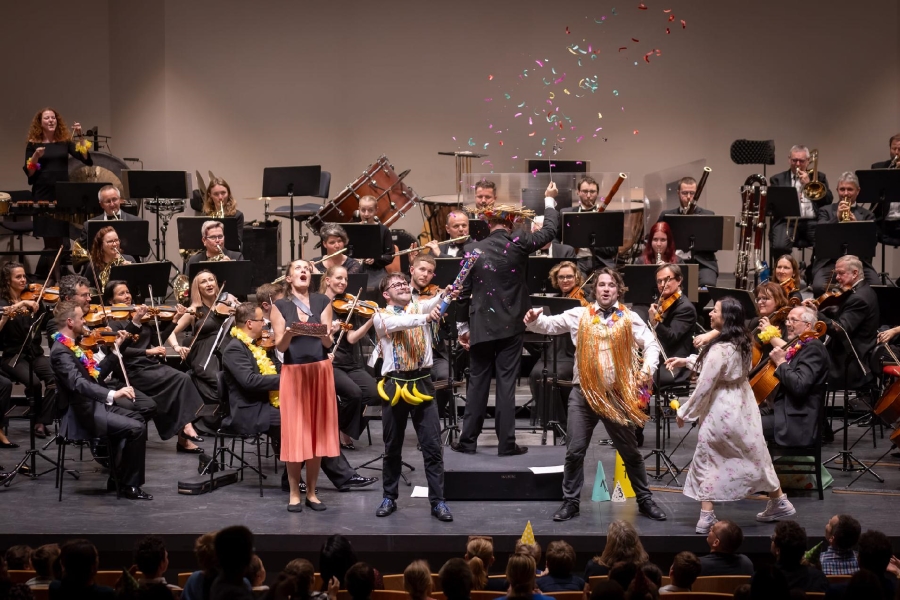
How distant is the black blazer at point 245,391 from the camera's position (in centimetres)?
760

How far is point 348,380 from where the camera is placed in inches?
326

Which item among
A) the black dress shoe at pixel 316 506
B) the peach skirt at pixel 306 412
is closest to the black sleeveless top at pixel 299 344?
the peach skirt at pixel 306 412

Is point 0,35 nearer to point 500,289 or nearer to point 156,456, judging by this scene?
point 156,456

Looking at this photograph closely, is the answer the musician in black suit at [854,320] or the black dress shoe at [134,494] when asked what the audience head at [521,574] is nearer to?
the black dress shoe at [134,494]

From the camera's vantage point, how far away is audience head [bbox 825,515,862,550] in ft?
17.4

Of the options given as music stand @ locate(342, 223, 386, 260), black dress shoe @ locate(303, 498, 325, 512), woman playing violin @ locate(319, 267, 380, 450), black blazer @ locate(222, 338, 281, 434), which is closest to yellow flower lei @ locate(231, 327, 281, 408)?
black blazer @ locate(222, 338, 281, 434)

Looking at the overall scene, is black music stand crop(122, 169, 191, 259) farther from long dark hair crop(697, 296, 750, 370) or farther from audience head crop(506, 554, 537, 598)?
audience head crop(506, 554, 537, 598)

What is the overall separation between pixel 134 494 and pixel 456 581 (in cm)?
368

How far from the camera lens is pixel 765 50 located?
46.3 feet

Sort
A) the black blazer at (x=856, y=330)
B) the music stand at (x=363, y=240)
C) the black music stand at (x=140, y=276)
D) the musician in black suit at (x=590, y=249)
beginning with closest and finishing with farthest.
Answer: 1. the black blazer at (x=856, y=330)
2. the black music stand at (x=140, y=276)
3. the music stand at (x=363, y=240)
4. the musician in black suit at (x=590, y=249)

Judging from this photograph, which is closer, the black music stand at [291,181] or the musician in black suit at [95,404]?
the musician in black suit at [95,404]

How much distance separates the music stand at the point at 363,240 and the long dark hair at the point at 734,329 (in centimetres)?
369

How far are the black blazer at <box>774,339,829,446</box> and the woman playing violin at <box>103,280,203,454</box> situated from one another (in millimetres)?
4120

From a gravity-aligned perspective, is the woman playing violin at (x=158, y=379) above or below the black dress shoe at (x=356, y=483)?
above
